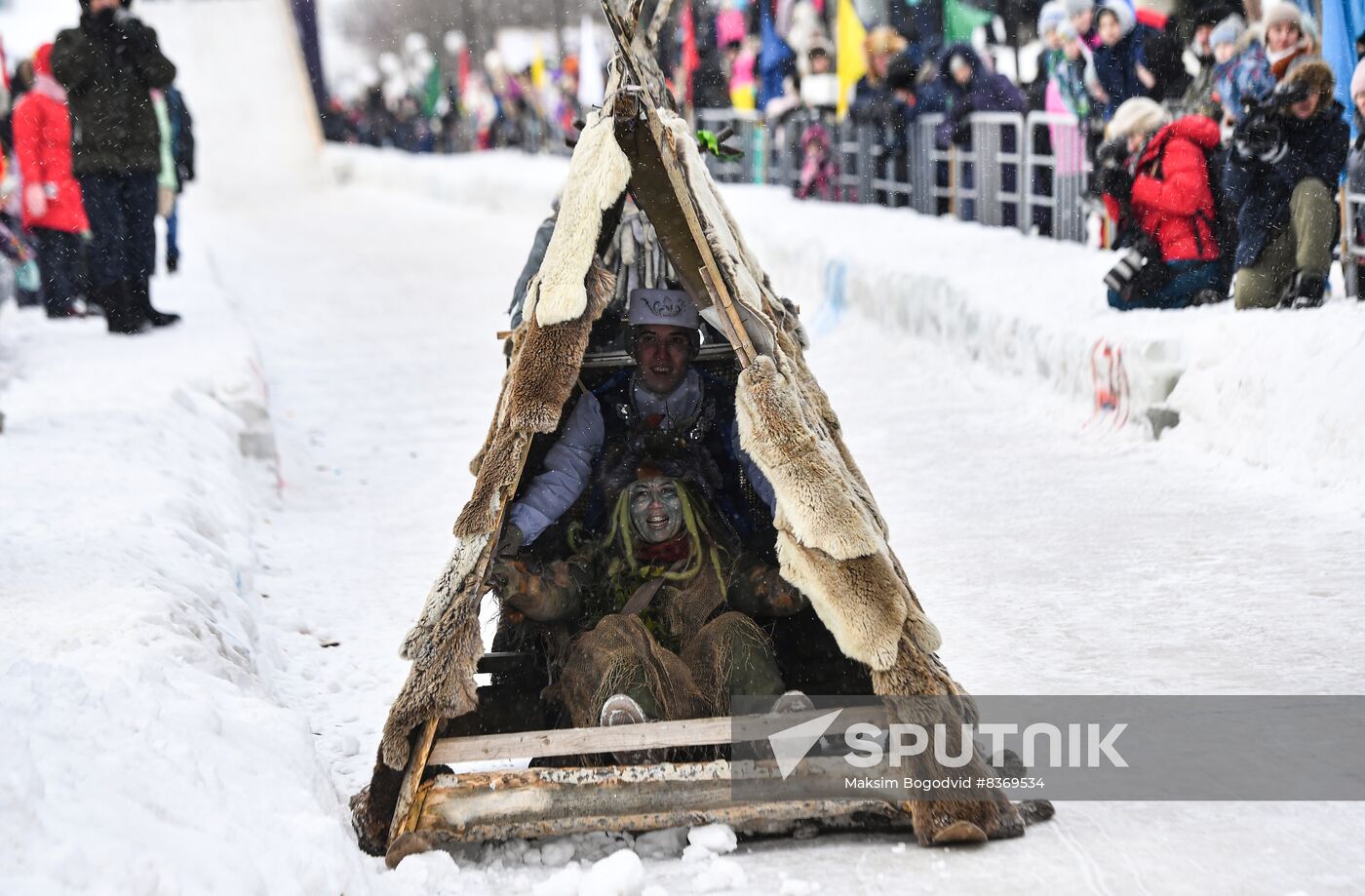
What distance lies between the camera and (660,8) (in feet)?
14.4

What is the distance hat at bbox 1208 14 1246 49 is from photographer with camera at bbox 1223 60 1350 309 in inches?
49.3

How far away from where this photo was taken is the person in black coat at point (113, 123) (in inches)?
389

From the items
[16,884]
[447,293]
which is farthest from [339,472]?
[447,293]

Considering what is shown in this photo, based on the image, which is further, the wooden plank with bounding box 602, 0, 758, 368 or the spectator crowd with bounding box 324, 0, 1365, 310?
the spectator crowd with bounding box 324, 0, 1365, 310

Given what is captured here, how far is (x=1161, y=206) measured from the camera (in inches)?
332

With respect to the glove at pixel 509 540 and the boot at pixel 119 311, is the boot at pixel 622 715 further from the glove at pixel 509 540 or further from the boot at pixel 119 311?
the boot at pixel 119 311

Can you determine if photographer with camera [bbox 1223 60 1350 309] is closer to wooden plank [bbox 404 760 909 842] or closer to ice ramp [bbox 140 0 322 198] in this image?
wooden plank [bbox 404 760 909 842]

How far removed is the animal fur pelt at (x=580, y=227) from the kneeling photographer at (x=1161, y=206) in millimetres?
5074

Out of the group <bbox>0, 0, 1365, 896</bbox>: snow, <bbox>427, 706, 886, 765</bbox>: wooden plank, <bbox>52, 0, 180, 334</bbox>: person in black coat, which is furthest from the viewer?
<bbox>52, 0, 180, 334</bbox>: person in black coat

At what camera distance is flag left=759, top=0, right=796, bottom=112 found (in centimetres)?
1753

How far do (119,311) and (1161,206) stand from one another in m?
6.69

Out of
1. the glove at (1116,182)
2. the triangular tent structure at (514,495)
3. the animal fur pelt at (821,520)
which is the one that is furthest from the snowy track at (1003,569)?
the glove at (1116,182)

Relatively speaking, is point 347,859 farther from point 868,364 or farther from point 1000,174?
point 1000,174

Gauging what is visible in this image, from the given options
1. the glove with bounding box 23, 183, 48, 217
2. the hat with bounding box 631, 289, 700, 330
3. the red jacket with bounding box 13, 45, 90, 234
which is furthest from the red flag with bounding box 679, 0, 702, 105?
the hat with bounding box 631, 289, 700, 330
